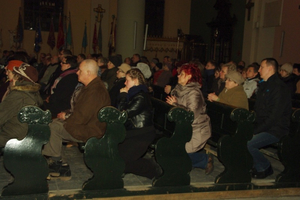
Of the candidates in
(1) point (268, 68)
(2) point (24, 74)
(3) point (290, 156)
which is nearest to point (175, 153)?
(3) point (290, 156)

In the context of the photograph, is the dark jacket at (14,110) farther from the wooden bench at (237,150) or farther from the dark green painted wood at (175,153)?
the wooden bench at (237,150)

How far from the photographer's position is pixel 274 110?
4.91 meters

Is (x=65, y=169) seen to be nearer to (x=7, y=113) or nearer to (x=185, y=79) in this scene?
(x=7, y=113)

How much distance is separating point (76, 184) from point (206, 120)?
1.98 m

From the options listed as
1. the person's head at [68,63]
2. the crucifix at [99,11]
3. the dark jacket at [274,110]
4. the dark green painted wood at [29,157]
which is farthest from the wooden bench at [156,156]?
the crucifix at [99,11]

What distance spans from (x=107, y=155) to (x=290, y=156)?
2551 mm

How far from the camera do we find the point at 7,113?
4.34 m

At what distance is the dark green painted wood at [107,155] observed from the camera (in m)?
4.09

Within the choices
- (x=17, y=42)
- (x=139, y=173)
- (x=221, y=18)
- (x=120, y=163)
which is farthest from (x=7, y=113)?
(x=17, y=42)

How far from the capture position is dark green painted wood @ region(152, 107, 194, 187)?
4.39m

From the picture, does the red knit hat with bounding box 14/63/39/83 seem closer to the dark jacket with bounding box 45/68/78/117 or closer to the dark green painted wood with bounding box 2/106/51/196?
the dark green painted wood with bounding box 2/106/51/196

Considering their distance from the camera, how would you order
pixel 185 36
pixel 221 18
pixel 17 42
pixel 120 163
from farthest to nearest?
1. pixel 185 36
2. pixel 17 42
3. pixel 221 18
4. pixel 120 163

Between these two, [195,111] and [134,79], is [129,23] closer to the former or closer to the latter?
[134,79]

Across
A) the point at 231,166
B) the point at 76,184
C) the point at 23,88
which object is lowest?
the point at 76,184
